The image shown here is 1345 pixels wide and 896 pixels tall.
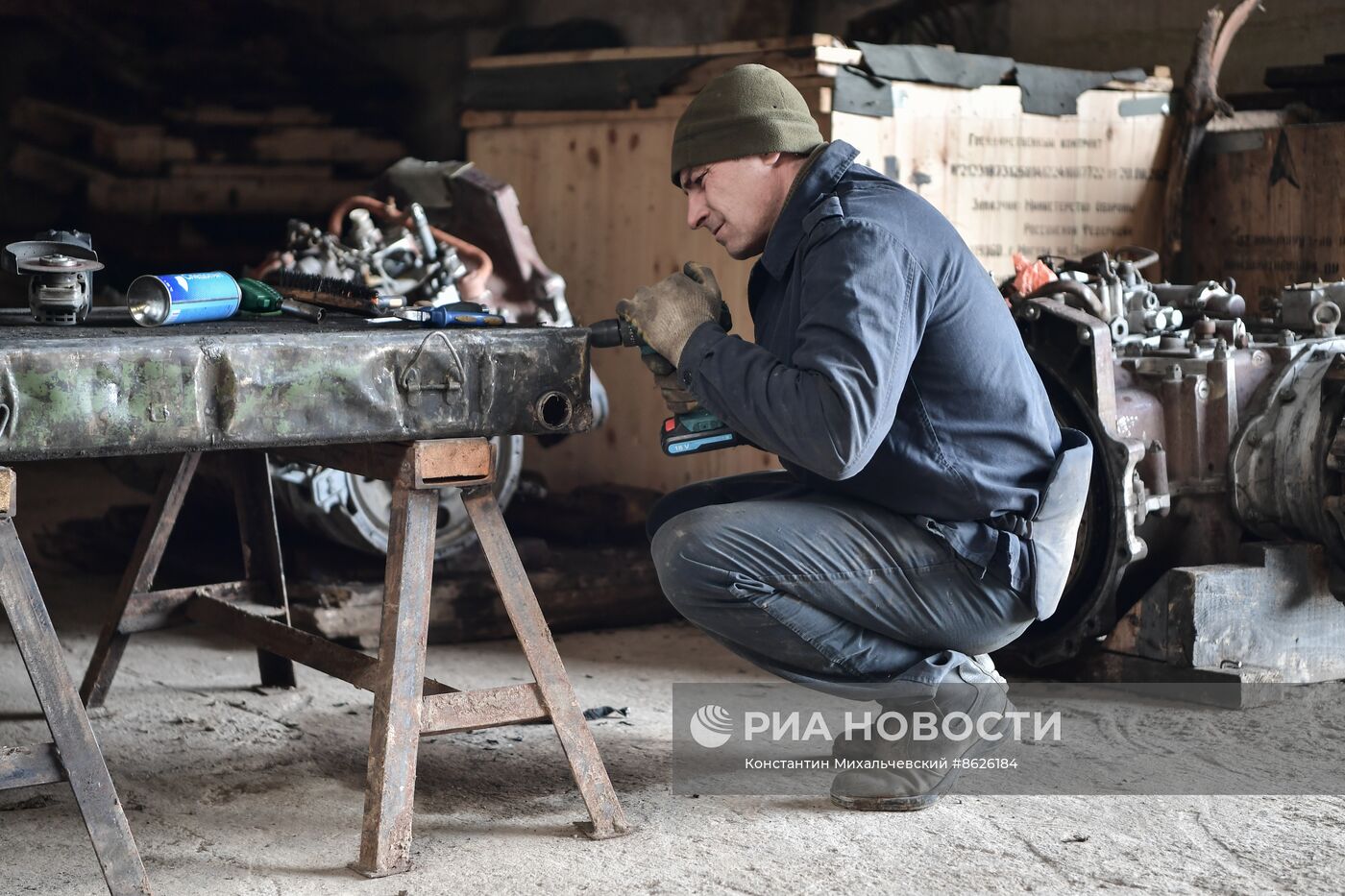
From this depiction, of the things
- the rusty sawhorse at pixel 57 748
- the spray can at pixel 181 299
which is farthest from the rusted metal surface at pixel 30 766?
the spray can at pixel 181 299

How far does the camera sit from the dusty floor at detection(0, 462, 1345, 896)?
2479 millimetres

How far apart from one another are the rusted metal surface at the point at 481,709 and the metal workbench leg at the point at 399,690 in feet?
0.11

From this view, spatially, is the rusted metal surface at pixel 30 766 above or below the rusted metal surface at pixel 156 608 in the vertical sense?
above

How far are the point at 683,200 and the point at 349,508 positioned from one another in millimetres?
1381

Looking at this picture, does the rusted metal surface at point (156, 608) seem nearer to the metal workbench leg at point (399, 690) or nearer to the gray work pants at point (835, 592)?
the metal workbench leg at point (399, 690)

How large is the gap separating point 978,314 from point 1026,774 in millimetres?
970

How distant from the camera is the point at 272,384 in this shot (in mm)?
2391

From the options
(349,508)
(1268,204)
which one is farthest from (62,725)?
(1268,204)

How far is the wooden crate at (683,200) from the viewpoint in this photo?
444cm

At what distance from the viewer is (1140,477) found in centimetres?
355

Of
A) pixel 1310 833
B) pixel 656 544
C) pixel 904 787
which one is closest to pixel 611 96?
pixel 656 544

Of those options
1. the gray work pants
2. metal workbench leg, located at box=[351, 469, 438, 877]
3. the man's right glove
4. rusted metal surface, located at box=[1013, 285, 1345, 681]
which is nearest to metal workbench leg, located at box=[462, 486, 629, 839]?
metal workbench leg, located at box=[351, 469, 438, 877]

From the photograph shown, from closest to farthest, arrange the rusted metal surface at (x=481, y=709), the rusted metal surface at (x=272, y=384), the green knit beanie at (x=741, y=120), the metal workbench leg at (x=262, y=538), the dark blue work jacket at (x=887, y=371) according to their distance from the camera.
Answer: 1. the rusted metal surface at (x=272, y=384)
2. the dark blue work jacket at (x=887, y=371)
3. the rusted metal surface at (x=481, y=709)
4. the green knit beanie at (x=741, y=120)
5. the metal workbench leg at (x=262, y=538)

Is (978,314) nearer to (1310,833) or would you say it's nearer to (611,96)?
(1310,833)
